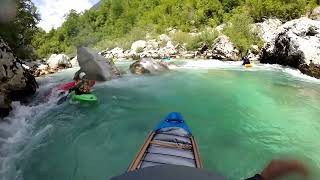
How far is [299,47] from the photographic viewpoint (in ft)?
60.5

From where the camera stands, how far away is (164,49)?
116 ft

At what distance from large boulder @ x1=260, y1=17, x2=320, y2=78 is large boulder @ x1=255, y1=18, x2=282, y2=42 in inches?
290

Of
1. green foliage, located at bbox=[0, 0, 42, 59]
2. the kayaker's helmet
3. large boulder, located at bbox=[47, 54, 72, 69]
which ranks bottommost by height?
large boulder, located at bbox=[47, 54, 72, 69]

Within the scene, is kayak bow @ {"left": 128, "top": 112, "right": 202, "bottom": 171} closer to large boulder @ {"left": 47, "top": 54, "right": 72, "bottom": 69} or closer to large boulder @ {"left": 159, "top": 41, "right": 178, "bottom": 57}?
large boulder @ {"left": 47, "top": 54, "right": 72, "bottom": 69}

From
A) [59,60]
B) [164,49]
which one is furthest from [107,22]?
[59,60]

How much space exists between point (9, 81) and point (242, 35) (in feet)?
72.1

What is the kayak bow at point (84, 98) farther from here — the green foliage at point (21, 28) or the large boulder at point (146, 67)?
the green foliage at point (21, 28)

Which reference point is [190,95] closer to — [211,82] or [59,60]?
[211,82]

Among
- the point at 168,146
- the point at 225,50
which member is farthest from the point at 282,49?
the point at 168,146

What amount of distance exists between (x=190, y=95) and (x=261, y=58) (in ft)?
41.6

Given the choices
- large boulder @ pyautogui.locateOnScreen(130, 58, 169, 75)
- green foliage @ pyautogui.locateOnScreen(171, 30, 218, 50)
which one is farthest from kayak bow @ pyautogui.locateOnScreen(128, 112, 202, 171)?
green foliage @ pyautogui.locateOnScreen(171, 30, 218, 50)

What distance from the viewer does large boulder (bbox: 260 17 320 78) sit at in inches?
683

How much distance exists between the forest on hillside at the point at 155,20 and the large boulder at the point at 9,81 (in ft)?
51.3

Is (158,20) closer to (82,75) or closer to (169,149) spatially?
(82,75)
